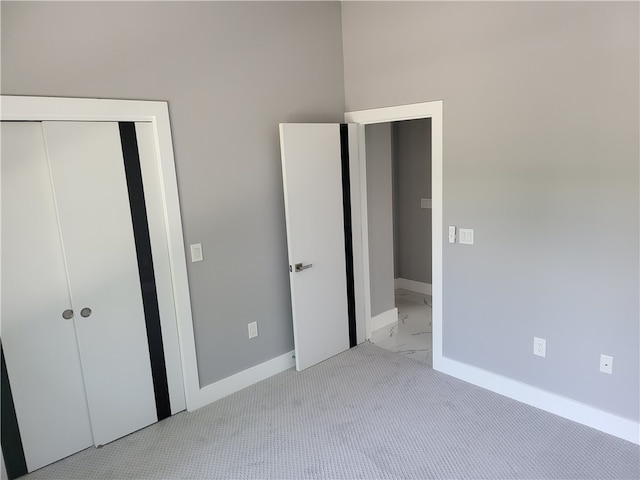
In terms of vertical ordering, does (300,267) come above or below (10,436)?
above

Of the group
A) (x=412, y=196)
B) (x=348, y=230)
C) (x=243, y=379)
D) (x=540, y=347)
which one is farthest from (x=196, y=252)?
(x=412, y=196)

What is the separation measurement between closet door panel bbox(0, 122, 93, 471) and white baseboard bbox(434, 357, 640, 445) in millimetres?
2530

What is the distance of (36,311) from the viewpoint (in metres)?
2.33

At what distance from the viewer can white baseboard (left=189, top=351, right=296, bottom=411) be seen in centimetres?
301

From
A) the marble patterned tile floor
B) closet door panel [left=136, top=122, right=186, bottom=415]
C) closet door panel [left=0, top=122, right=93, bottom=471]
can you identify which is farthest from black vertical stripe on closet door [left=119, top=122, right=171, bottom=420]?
the marble patterned tile floor

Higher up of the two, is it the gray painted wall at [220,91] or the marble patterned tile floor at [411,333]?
the gray painted wall at [220,91]

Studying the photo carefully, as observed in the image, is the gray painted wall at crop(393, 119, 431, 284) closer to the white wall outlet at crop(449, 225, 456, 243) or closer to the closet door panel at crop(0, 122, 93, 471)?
the white wall outlet at crop(449, 225, 456, 243)

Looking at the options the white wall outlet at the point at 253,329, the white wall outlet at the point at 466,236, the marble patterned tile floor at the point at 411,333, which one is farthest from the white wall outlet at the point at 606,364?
the white wall outlet at the point at 253,329

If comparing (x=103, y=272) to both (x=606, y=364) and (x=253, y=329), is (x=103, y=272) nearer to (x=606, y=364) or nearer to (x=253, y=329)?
(x=253, y=329)

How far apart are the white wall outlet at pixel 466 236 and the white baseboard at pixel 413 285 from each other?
229 cm


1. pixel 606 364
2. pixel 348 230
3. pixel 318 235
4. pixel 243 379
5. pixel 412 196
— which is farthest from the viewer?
pixel 412 196

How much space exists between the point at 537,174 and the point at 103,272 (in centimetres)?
263

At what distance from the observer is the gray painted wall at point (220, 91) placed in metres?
2.22

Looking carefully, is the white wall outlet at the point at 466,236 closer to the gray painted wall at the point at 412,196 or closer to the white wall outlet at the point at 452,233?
the white wall outlet at the point at 452,233
